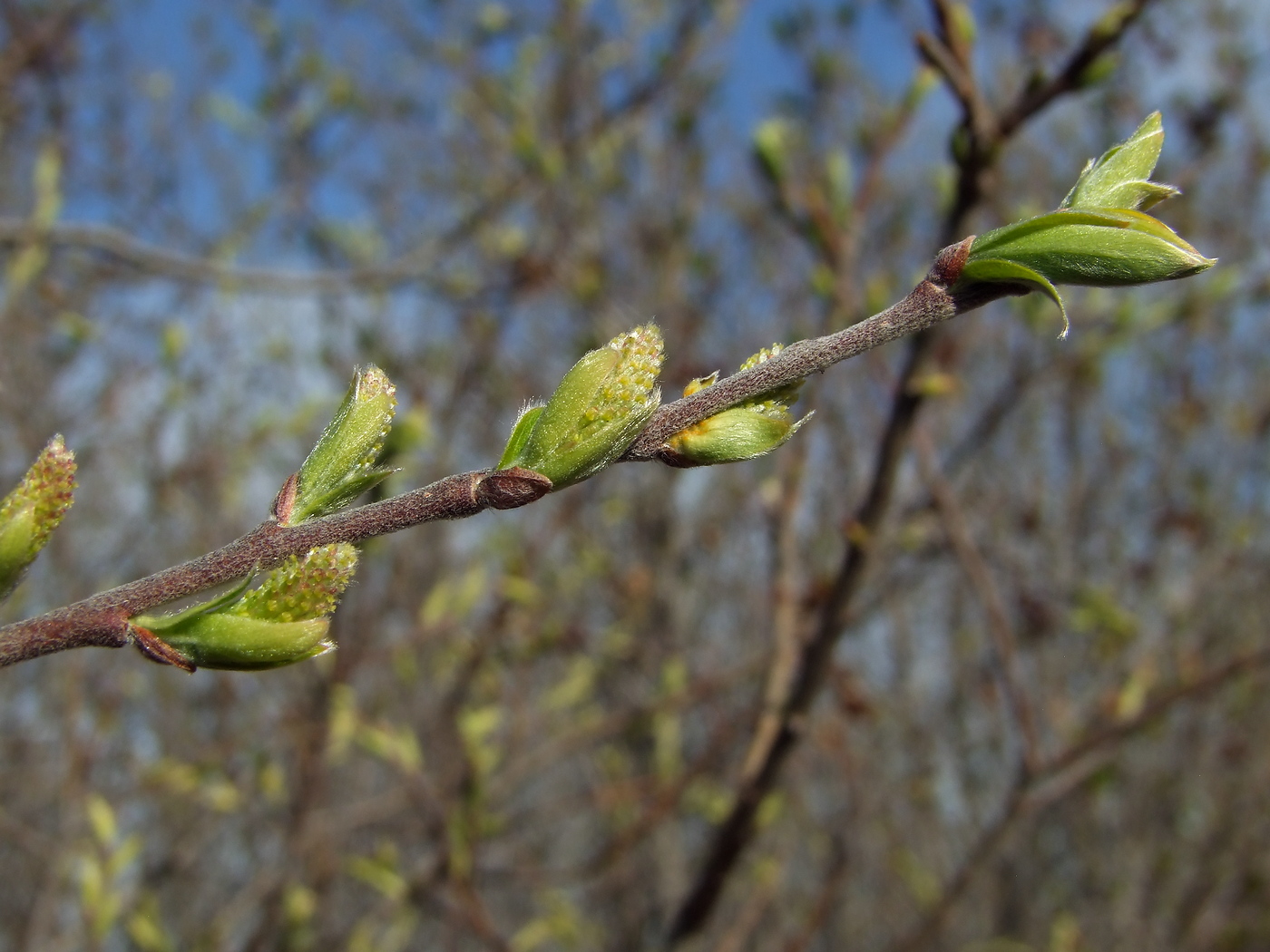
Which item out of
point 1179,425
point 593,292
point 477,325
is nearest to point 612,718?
point 593,292

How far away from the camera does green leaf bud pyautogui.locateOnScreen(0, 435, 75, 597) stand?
66 centimetres

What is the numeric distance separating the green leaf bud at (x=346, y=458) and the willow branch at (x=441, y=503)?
1.3 inches

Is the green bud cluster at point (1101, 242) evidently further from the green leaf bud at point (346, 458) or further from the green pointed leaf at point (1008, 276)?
the green leaf bud at point (346, 458)

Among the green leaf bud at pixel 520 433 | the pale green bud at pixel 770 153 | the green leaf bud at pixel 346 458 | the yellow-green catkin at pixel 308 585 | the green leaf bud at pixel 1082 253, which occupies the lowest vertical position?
the green leaf bud at pixel 1082 253

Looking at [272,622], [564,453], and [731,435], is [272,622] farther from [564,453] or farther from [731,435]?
[731,435]

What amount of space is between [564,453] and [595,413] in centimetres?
3

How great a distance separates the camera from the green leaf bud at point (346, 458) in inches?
28.0

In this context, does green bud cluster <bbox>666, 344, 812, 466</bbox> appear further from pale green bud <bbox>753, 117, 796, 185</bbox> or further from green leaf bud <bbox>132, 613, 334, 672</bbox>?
pale green bud <bbox>753, 117, 796, 185</bbox>

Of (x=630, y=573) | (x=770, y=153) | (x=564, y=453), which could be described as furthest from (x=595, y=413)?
(x=630, y=573)

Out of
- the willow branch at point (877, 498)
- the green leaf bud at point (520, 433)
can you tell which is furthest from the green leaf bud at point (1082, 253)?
the willow branch at point (877, 498)

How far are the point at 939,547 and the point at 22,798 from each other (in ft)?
19.2

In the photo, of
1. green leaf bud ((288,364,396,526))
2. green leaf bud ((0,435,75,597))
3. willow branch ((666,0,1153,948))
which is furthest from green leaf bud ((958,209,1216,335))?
willow branch ((666,0,1153,948))

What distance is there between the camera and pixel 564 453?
665mm

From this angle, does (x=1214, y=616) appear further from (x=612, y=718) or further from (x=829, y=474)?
(x=612, y=718)
